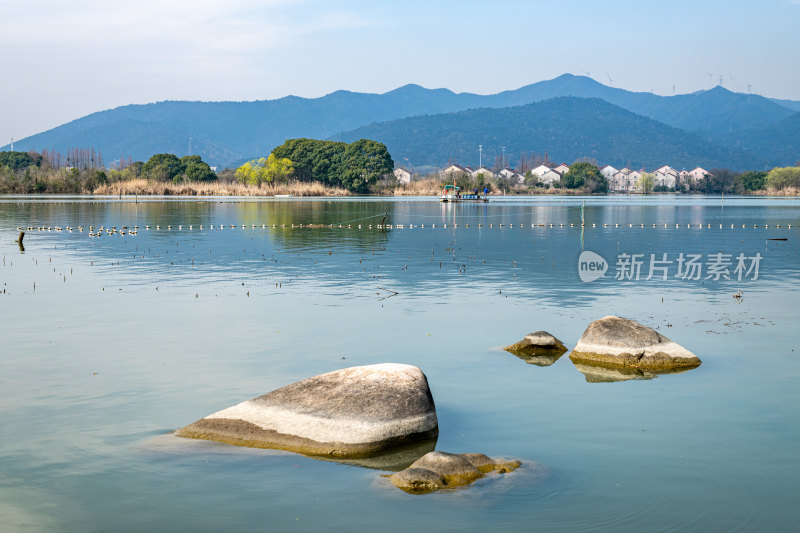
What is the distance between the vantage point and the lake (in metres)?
12.8

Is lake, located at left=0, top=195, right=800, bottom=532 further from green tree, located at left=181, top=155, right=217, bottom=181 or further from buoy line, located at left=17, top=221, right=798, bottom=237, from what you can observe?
green tree, located at left=181, top=155, right=217, bottom=181

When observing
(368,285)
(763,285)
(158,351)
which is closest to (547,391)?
(158,351)

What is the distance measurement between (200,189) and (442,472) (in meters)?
153

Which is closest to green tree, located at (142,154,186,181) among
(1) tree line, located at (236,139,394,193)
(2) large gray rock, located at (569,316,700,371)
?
(1) tree line, located at (236,139,394,193)

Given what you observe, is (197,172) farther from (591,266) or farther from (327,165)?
(591,266)

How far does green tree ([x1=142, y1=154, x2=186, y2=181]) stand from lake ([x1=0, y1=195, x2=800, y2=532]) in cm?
14337

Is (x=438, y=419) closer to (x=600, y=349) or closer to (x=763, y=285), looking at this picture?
(x=600, y=349)

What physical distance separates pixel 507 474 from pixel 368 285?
2381 cm

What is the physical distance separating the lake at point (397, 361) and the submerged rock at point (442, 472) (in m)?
0.25

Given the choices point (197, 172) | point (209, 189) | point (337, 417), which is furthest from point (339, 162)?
point (337, 417)

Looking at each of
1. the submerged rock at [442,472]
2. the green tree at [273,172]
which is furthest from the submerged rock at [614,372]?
the green tree at [273,172]

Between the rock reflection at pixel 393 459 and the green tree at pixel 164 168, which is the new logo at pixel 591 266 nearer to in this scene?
the rock reflection at pixel 393 459

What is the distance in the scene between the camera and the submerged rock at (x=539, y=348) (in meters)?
22.9

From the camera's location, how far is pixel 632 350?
2122 centimetres
